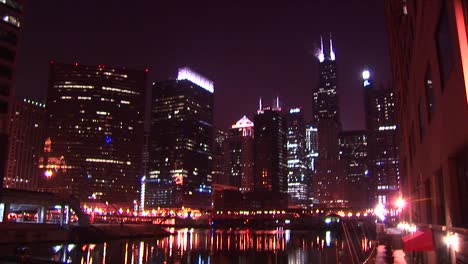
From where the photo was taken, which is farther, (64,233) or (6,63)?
(64,233)

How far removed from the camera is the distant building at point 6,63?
78.4 metres

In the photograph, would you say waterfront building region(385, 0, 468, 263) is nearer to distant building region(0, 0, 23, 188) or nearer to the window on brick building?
the window on brick building

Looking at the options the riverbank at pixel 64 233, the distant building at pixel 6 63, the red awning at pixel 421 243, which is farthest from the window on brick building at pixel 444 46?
the distant building at pixel 6 63

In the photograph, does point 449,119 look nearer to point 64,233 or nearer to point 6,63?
point 6,63

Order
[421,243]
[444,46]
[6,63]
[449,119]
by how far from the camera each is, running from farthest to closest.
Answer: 1. [6,63]
2. [421,243]
3. [444,46]
4. [449,119]

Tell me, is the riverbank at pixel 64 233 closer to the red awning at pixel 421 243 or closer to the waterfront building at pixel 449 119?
the red awning at pixel 421 243

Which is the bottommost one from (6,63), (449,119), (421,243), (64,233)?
(64,233)

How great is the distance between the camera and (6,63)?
80.1 metres

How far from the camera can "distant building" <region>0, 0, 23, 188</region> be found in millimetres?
78438

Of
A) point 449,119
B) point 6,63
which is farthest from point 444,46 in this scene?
point 6,63

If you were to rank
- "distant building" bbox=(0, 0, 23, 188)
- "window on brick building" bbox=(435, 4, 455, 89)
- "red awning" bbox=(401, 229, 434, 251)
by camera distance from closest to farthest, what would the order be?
1. "window on brick building" bbox=(435, 4, 455, 89)
2. "red awning" bbox=(401, 229, 434, 251)
3. "distant building" bbox=(0, 0, 23, 188)

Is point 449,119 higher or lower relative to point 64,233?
higher

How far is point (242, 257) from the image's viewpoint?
74.9m

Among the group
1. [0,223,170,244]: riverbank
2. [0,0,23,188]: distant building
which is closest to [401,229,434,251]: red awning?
[0,223,170,244]: riverbank
